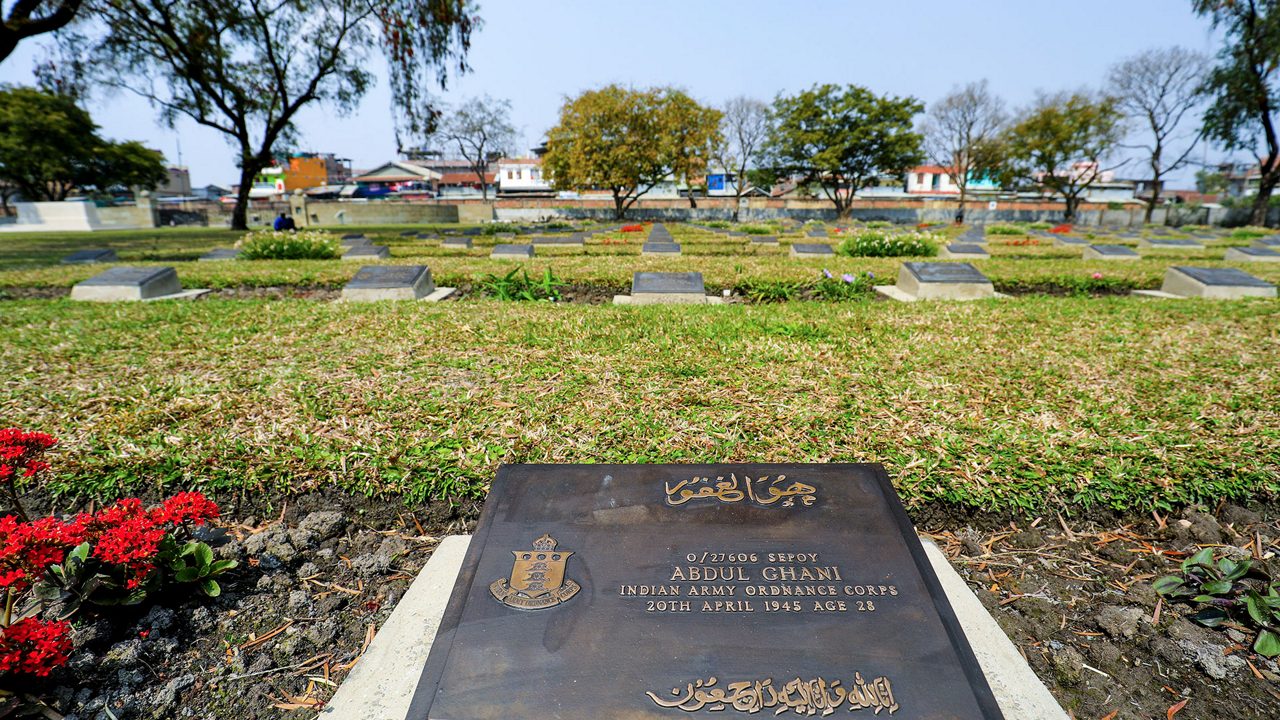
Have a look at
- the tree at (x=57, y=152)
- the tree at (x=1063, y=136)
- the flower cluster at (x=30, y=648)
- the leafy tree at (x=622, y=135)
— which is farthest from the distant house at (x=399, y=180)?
the flower cluster at (x=30, y=648)

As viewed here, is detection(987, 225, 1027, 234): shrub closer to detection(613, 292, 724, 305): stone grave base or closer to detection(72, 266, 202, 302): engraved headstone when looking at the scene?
detection(613, 292, 724, 305): stone grave base

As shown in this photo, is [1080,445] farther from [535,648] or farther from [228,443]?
[228,443]

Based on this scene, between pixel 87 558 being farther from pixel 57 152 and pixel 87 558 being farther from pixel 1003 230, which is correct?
pixel 57 152

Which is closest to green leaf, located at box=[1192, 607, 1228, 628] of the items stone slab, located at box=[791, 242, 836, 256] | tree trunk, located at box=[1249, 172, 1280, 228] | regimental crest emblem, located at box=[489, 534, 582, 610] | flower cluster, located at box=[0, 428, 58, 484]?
regimental crest emblem, located at box=[489, 534, 582, 610]

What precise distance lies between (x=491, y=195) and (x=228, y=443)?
6402 cm

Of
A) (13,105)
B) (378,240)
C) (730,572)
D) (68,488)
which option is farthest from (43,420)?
(13,105)

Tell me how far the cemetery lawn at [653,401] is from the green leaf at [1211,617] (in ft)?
1.85

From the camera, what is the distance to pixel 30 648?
1386mm

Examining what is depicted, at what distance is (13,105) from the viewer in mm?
29703

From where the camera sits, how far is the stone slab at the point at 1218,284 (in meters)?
6.54

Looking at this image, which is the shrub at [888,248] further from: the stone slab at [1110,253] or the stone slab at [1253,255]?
the stone slab at [1253,255]

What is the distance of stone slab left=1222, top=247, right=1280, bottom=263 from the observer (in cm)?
1141

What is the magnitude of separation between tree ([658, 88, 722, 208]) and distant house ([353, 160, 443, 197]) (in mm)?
37192

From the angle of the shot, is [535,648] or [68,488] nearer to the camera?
[535,648]
